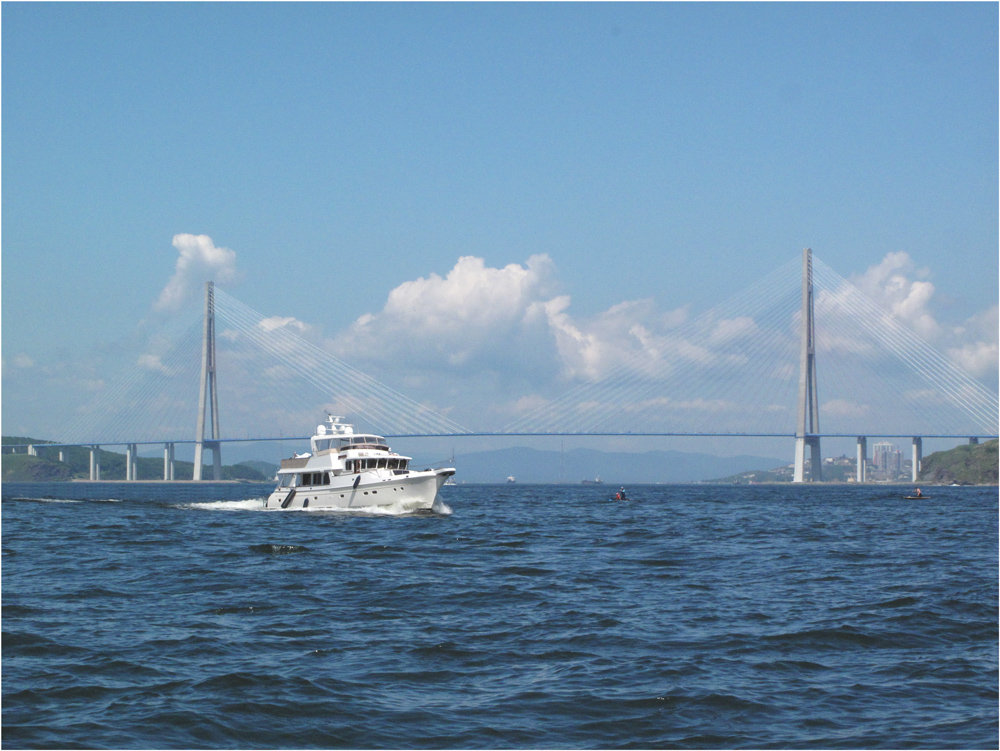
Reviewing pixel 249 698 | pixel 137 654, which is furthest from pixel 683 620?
pixel 137 654

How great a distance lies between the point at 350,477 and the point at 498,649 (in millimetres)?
35942

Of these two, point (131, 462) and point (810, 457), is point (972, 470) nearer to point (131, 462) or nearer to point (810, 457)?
point (810, 457)

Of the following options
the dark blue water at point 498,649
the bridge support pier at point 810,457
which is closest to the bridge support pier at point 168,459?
the bridge support pier at point 810,457

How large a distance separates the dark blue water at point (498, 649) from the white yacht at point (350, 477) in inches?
762

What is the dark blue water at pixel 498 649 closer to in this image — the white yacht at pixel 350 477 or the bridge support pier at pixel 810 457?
the white yacht at pixel 350 477

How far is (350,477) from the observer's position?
50.7m

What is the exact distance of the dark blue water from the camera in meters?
11.7

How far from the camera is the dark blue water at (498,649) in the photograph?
38.3ft

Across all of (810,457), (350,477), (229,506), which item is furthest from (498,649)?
(810,457)

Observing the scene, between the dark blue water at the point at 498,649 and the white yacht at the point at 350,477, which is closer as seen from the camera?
the dark blue water at the point at 498,649

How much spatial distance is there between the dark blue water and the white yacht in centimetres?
1935

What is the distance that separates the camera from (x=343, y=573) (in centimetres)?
2506

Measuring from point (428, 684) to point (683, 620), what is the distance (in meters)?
6.45

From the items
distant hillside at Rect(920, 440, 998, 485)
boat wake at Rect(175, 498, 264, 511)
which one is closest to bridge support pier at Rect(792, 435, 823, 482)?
distant hillside at Rect(920, 440, 998, 485)
